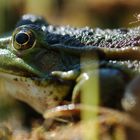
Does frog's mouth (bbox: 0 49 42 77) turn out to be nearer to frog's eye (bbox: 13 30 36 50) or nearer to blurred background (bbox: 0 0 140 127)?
frog's eye (bbox: 13 30 36 50)

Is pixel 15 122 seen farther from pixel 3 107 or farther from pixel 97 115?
pixel 97 115

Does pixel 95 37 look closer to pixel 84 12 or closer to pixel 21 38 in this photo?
pixel 21 38

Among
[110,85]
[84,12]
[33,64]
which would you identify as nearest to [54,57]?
[33,64]

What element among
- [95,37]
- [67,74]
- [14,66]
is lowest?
[67,74]

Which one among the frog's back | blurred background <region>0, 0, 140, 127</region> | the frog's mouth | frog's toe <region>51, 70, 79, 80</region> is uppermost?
blurred background <region>0, 0, 140, 127</region>

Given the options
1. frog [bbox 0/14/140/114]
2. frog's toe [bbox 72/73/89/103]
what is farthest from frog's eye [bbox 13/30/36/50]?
frog's toe [bbox 72/73/89/103]

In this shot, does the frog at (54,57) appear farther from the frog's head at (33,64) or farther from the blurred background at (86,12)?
the blurred background at (86,12)

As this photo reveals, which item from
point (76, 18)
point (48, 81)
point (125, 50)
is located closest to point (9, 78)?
point (48, 81)

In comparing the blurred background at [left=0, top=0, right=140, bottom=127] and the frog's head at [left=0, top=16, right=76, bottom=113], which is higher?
the blurred background at [left=0, top=0, right=140, bottom=127]

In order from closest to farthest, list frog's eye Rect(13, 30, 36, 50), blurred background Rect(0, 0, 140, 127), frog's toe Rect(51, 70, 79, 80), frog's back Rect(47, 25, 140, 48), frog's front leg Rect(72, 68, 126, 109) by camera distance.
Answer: frog's front leg Rect(72, 68, 126, 109) < frog's toe Rect(51, 70, 79, 80) < frog's back Rect(47, 25, 140, 48) < frog's eye Rect(13, 30, 36, 50) < blurred background Rect(0, 0, 140, 127)
